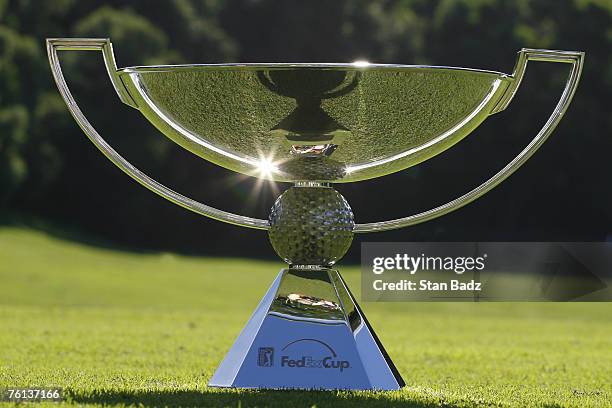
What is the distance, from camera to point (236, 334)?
6.13 metres

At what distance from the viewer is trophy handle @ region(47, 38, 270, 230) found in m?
3.09

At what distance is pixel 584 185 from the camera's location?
898 inches

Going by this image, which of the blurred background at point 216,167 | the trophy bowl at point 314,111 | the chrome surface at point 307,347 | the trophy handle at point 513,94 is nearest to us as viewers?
the trophy bowl at point 314,111

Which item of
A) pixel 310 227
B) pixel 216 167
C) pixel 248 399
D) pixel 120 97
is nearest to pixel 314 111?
pixel 310 227

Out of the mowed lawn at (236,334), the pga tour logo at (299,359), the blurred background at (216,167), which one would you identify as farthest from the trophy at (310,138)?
the blurred background at (216,167)

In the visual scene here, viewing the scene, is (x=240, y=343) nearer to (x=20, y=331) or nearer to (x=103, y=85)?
(x=20, y=331)

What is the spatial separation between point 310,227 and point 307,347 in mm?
403

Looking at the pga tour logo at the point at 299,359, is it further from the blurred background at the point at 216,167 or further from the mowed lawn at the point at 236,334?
the blurred background at the point at 216,167

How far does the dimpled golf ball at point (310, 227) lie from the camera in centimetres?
316

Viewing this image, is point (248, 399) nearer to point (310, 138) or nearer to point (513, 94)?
point (310, 138)

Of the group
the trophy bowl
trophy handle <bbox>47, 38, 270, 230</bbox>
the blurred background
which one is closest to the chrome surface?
trophy handle <bbox>47, 38, 270, 230</bbox>

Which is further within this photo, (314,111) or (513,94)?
(513,94)

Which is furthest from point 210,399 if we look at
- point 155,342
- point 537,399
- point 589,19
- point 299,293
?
point 589,19

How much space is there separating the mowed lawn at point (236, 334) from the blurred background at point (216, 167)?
34.5ft
